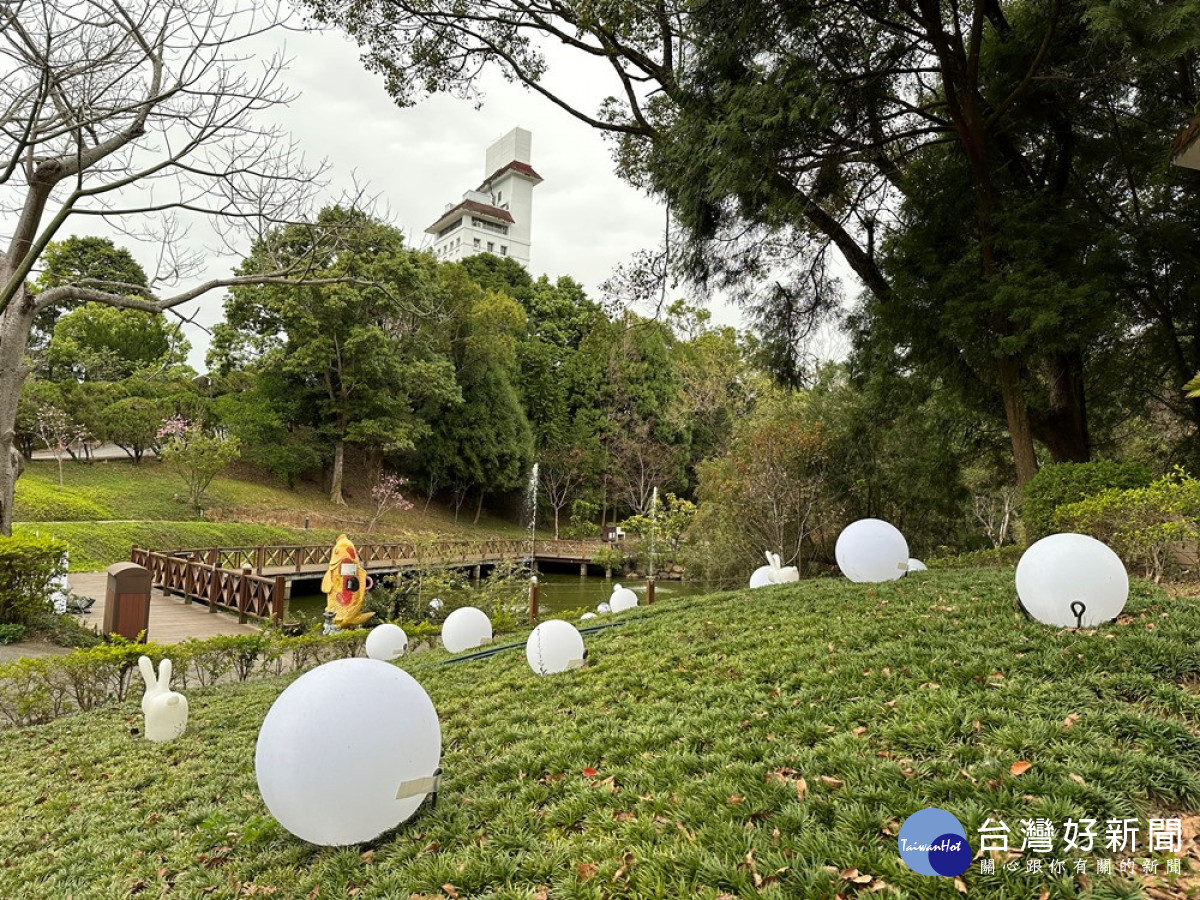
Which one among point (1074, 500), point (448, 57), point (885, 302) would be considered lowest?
point (1074, 500)

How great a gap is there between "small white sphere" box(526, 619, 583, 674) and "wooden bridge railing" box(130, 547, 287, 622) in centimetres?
680

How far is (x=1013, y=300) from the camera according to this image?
7.06 metres

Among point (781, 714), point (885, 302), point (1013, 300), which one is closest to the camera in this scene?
point (781, 714)

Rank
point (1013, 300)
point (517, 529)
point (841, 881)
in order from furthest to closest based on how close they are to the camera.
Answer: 1. point (517, 529)
2. point (1013, 300)
3. point (841, 881)

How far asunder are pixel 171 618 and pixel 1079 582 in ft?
44.6

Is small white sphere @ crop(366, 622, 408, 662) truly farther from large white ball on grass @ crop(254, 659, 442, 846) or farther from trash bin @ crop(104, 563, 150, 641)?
large white ball on grass @ crop(254, 659, 442, 846)

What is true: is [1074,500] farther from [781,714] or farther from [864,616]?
[781,714]

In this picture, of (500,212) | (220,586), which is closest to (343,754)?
(220,586)

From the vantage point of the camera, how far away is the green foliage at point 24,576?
8.07 m

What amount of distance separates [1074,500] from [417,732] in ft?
26.2

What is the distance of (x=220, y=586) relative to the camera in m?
12.6

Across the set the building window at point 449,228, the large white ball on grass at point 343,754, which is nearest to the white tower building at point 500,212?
the building window at point 449,228

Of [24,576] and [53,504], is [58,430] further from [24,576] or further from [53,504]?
[24,576]

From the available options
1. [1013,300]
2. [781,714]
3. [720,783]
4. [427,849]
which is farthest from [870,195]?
[427,849]
